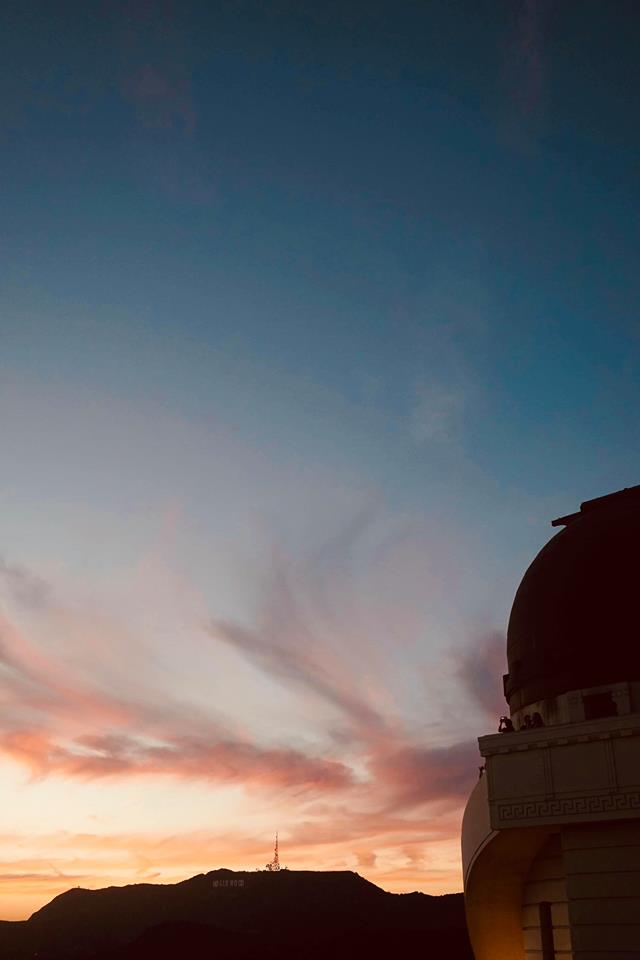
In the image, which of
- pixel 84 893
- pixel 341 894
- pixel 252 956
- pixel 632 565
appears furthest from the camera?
pixel 84 893

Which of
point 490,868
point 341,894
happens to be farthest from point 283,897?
point 490,868

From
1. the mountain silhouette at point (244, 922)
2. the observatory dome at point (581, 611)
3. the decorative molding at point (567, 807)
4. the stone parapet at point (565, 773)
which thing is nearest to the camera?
the decorative molding at point (567, 807)

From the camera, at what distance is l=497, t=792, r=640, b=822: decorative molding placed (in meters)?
19.5

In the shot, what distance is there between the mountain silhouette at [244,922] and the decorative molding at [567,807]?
77.0m

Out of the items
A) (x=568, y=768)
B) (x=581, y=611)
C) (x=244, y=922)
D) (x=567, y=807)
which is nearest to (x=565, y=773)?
(x=568, y=768)

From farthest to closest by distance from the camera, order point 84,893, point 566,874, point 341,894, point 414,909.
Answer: point 84,893 < point 341,894 < point 414,909 < point 566,874

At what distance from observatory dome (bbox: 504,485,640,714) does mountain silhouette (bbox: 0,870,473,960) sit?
74489 mm

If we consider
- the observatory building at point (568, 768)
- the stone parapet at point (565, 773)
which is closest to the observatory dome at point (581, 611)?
the observatory building at point (568, 768)

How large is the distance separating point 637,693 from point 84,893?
487 feet

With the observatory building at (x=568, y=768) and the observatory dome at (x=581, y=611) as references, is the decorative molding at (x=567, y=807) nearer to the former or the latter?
the observatory building at (x=568, y=768)

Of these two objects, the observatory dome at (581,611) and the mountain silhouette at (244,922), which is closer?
the observatory dome at (581,611)

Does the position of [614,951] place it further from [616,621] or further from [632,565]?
[632,565]

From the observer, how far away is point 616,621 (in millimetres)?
24125

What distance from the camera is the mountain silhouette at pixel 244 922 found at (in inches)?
3718
